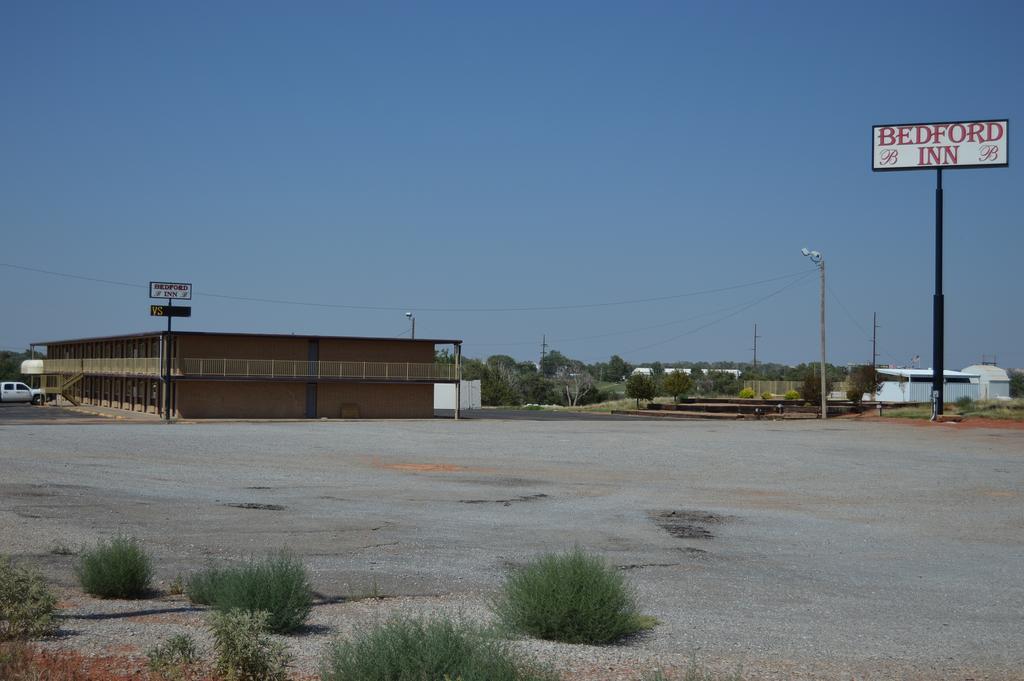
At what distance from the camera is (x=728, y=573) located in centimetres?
1348

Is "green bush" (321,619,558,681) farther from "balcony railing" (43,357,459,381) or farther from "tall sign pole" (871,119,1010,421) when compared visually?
"balcony railing" (43,357,459,381)

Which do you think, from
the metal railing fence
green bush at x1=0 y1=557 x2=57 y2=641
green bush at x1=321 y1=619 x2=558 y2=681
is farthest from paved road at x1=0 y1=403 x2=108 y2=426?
the metal railing fence

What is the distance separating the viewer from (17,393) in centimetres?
8238

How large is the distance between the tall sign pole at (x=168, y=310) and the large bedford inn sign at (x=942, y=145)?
129 ft

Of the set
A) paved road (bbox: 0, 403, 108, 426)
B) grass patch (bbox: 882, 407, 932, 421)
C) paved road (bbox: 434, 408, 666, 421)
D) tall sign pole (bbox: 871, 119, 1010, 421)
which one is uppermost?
tall sign pole (bbox: 871, 119, 1010, 421)

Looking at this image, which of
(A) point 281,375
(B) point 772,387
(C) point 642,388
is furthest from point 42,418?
(B) point 772,387

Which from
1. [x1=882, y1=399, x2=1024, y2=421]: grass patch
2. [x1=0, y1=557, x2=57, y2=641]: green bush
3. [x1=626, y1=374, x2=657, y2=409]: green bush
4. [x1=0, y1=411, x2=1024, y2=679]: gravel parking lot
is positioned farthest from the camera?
[x1=626, y1=374, x2=657, y2=409]: green bush

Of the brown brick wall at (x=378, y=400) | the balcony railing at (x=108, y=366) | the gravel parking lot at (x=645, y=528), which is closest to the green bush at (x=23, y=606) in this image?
the gravel parking lot at (x=645, y=528)

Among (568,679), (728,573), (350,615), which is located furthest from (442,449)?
(568,679)

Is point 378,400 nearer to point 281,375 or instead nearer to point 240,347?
point 281,375

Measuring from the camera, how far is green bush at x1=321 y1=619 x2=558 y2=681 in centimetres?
633

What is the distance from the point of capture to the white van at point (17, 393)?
81938 mm

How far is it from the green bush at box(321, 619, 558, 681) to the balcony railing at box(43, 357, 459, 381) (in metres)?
55.6

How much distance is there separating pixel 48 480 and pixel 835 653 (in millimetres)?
18261
